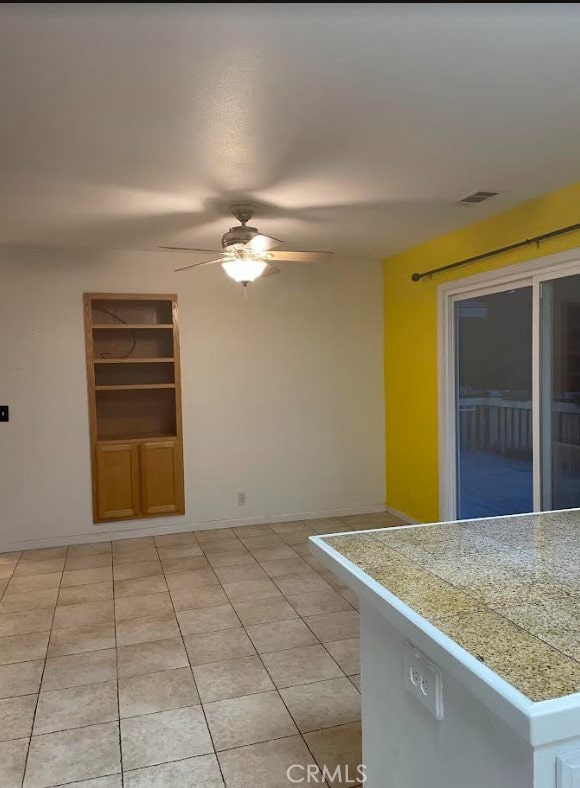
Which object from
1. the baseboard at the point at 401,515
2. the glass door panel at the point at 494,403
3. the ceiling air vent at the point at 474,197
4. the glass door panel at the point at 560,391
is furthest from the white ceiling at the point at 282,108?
the baseboard at the point at 401,515

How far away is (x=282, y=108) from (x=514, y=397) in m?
2.61

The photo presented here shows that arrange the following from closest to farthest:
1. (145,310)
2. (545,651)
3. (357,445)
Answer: (545,651) → (145,310) → (357,445)

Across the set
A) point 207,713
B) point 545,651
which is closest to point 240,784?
point 207,713

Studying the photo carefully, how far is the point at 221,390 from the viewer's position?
17.3 feet

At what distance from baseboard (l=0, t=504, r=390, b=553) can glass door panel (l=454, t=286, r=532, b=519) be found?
4.29ft

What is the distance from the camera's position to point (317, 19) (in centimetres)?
173

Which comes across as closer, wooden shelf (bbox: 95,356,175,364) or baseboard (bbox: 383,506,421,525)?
wooden shelf (bbox: 95,356,175,364)

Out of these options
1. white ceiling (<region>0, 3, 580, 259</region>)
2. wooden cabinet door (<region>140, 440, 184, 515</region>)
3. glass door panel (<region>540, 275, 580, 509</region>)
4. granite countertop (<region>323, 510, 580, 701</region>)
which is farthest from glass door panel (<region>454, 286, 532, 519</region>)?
wooden cabinet door (<region>140, 440, 184, 515</region>)

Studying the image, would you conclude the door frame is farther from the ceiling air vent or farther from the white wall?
the white wall

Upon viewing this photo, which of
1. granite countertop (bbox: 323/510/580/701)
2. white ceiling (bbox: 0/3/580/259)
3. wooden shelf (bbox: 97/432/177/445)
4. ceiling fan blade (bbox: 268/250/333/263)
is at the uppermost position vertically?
white ceiling (bbox: 0/3/580/259)

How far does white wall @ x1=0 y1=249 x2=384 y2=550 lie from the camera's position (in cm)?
479

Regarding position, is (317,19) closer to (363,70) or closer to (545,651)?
(363,70)

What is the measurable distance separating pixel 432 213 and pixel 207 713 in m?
3.21

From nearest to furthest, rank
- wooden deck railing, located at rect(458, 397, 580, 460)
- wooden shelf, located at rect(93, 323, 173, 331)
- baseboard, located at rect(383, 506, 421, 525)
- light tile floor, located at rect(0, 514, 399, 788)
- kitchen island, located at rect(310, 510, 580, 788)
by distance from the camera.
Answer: kitchen island, located at rect(310, 510, 580, 788) < light tile floor, located at rect(0, 514, 399, 788) < wooden deck railing, located at rect(458, 397, 580, 460) < wooden shelf, located at rect(93, 323, 173, 331) < baseboard, located at rect(383, 506, 421, 525)
